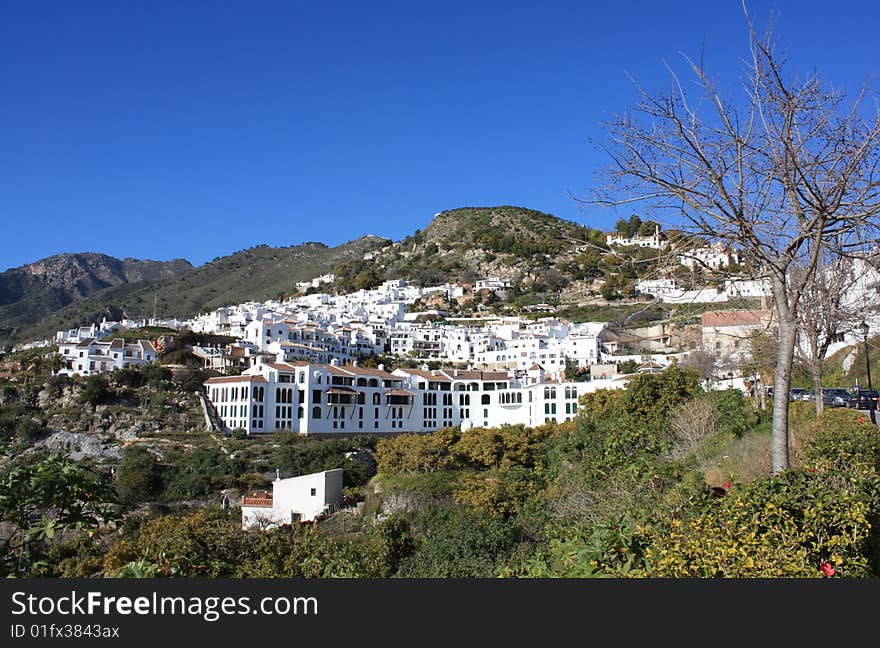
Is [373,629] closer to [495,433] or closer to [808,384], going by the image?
[808,384]

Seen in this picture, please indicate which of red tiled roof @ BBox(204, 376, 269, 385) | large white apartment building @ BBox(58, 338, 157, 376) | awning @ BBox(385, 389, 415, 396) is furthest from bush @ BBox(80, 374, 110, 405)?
awning @ BBox(385, 389, 415, 396)

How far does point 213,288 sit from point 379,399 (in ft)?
280

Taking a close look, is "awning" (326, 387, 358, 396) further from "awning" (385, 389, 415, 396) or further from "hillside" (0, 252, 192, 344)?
"hillside" (0, 252, 192, 344)

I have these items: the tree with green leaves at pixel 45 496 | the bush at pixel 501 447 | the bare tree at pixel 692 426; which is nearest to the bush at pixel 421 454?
the bush at pixel 501 447

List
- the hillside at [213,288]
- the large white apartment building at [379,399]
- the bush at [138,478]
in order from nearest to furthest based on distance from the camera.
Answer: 1. the bush at [138,478]
2. the large white apartment building at [379,399]
3. the hillside at [213,288]

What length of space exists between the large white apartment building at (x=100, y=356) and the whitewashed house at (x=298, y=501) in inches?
961

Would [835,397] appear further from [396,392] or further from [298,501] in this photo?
[396,392]

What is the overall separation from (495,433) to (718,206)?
85.7 ft

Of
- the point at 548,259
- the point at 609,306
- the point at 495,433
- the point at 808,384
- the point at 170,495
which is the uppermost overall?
the point at 548,259

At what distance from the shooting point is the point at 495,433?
1232 inches

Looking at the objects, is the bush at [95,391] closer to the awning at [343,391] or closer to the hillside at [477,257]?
the awning at [343,391]

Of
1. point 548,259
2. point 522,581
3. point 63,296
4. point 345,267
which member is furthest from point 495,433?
point 63,296

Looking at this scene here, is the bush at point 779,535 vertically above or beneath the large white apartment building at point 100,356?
beneath

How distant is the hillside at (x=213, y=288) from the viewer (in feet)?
328
